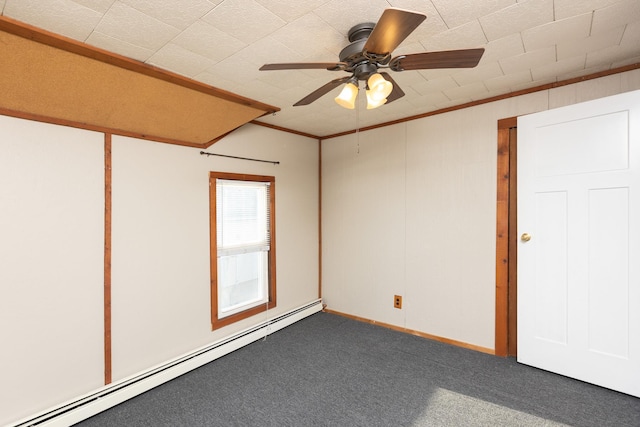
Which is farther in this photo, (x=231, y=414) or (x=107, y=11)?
(x=231, y=414)

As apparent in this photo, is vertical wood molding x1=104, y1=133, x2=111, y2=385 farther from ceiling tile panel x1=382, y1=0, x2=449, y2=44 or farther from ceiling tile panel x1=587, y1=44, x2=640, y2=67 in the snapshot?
ceiling tile panel x1=587, y1=44, x2=640, y2=67

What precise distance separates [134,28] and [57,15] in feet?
1.00

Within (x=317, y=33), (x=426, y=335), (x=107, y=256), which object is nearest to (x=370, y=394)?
(x=426, y=335)

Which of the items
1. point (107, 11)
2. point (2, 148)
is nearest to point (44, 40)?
point (107, 11)

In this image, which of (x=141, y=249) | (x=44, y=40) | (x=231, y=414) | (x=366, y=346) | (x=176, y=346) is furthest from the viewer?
(x=366, y=346)

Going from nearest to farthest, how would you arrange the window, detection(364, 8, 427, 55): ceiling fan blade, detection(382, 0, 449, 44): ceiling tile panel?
detection(364, 8, 427, 55): ceiling fan blade → detection(382, 0, 449, 44): ceiling tile panel → the window

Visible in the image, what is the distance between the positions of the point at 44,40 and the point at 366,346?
3197mm

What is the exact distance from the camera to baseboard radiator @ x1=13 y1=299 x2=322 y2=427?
6.14 feet

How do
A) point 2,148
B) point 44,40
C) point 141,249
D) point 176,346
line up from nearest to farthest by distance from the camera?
1. point 44,40
2. point 2,148
3. point 141,249
4. point 176,346

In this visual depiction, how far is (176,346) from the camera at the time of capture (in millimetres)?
2588

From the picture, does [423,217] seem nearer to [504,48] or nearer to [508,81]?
[508,81]

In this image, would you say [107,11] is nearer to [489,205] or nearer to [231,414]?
[231,414]

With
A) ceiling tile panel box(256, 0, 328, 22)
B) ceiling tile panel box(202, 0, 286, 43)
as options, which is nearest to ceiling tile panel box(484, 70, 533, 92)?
ceiling tile panel box(256, 0, 328, 22)

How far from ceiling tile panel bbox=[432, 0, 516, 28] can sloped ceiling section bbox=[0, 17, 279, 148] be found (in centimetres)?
162
